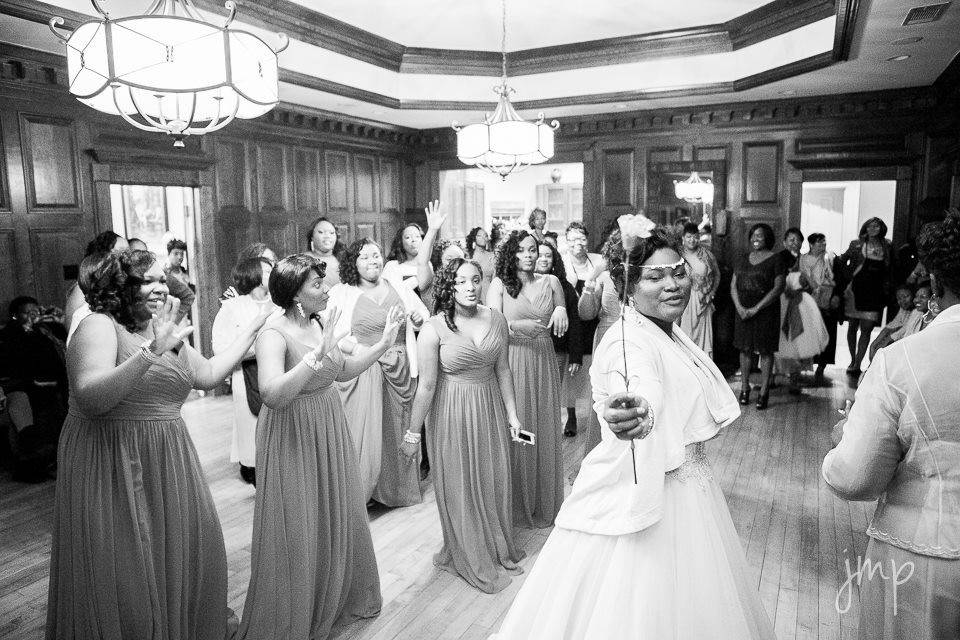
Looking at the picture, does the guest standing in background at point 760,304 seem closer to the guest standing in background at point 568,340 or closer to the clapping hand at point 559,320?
the guest standing in background at point 568,340

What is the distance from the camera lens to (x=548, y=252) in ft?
12.8

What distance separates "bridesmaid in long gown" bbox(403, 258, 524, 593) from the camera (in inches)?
114

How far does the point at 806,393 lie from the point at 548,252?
379 centimetres


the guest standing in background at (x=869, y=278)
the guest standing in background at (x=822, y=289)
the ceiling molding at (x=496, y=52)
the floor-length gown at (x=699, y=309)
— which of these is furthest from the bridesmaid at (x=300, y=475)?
the guest standing in background at (x=869, y=278)

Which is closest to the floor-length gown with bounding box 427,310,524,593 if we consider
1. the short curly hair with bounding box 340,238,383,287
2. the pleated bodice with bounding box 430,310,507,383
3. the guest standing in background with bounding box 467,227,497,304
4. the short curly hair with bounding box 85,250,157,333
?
the pleated bodice with bounding box 430,310,507,383

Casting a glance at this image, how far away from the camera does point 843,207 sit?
10992 mm

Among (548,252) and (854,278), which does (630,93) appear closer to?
(854,278)

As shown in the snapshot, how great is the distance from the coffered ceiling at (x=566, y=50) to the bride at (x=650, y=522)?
130 inches

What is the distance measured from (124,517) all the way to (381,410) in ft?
5.67

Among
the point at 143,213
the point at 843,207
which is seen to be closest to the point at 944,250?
the point at 143,213

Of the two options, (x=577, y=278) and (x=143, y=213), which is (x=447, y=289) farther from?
(x=143, y=213)

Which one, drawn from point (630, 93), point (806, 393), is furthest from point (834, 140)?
point (806, 393)

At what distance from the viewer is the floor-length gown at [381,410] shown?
3.64m

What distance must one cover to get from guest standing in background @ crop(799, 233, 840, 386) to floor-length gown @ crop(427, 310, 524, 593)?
4.77 m
